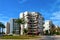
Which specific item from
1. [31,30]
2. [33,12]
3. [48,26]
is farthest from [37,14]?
[48,26]

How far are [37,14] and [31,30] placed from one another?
15743 mm

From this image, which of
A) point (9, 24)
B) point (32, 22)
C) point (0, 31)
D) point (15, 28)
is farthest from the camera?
point (9, 24)

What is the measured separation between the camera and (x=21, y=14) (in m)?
151

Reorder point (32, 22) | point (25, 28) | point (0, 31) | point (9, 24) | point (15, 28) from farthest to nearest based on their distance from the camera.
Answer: point (9, 24), point (15, 28), point (32, 22), point (25, 28), point (0, 31)

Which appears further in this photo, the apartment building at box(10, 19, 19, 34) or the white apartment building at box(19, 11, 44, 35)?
the apartment building at box(10, 19, 19, 34)

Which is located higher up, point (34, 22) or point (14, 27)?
point (34, 22)

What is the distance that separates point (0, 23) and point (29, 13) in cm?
4433

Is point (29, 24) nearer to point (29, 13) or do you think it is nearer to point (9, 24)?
point (29, 13)

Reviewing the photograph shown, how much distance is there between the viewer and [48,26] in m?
168

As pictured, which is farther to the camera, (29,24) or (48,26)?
(48,26)

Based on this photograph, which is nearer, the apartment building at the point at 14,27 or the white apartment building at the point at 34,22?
the white apartment building at the point at 34,22

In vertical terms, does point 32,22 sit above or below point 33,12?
below

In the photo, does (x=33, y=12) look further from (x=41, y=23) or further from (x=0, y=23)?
(x=0, y=23)

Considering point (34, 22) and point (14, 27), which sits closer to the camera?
point (34, 22)
